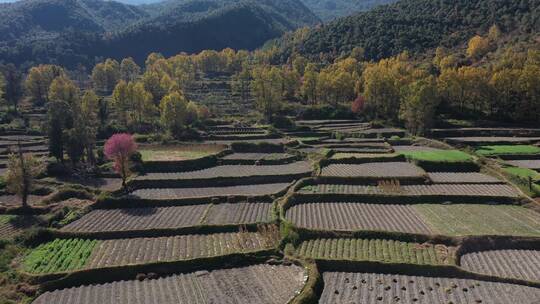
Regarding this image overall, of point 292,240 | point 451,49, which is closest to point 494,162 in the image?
point 292,240

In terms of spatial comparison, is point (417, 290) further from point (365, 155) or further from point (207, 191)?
point (365, 155)

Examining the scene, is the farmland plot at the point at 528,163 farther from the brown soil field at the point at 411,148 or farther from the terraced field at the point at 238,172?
the terraced field at the point at 238,172

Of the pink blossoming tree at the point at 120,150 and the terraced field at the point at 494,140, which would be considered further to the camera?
the terraced field at the point at 494,140

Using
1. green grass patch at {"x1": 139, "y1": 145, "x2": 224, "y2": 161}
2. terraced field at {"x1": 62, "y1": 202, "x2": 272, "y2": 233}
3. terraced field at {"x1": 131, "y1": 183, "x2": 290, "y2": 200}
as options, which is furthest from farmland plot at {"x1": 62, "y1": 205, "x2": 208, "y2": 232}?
green grass patch at {"x1": 139, "y1": 145, "x2": 224, "y2": 161}

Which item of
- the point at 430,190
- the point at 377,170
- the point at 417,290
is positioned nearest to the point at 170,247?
the point at 417,290

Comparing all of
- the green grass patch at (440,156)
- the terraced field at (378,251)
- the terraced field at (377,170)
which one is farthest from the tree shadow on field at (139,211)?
the green grass patch at (440,156)

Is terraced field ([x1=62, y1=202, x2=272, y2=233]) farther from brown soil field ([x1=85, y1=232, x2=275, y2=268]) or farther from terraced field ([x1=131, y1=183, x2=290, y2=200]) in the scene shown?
terraced field ([x1=131, y1=183, x2=290, y2=200])
